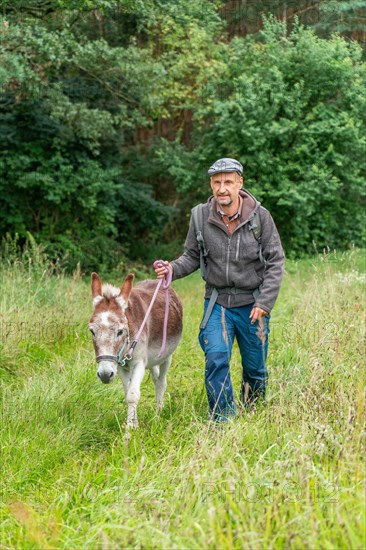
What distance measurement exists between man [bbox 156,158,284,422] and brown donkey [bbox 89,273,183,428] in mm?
515

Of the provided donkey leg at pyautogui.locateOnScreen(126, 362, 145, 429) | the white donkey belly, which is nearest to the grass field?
donkey leg at pyautogui.locateOnScreen(126, 362, 145, 429)

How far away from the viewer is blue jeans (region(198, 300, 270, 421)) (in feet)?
21.1

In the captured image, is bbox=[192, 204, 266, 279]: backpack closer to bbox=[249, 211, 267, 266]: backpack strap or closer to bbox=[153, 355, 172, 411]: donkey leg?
Answer: bbox=[249, 211, 267, 266]: backpack strap

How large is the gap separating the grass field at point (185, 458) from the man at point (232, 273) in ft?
1.25

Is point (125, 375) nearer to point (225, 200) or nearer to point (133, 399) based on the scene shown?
point (133, 399)

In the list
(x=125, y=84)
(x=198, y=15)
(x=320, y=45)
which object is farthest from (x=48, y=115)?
(x=320, y=45)

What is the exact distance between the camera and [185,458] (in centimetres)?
515

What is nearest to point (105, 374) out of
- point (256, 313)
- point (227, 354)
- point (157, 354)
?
point (227, 354)

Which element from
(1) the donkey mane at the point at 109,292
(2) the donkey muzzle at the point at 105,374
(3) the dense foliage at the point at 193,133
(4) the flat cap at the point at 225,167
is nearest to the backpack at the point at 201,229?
(4) the flat cap at the point at 225,167

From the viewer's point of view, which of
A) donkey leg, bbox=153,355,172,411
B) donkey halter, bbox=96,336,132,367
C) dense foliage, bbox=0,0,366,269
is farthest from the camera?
dense foliage, bbox=0,0,366,269

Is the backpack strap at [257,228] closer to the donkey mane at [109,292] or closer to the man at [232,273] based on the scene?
the man at [232,273]

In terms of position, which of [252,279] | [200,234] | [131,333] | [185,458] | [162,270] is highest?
[200,234]

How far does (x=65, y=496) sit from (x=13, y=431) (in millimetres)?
1512

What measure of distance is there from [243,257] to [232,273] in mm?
164
